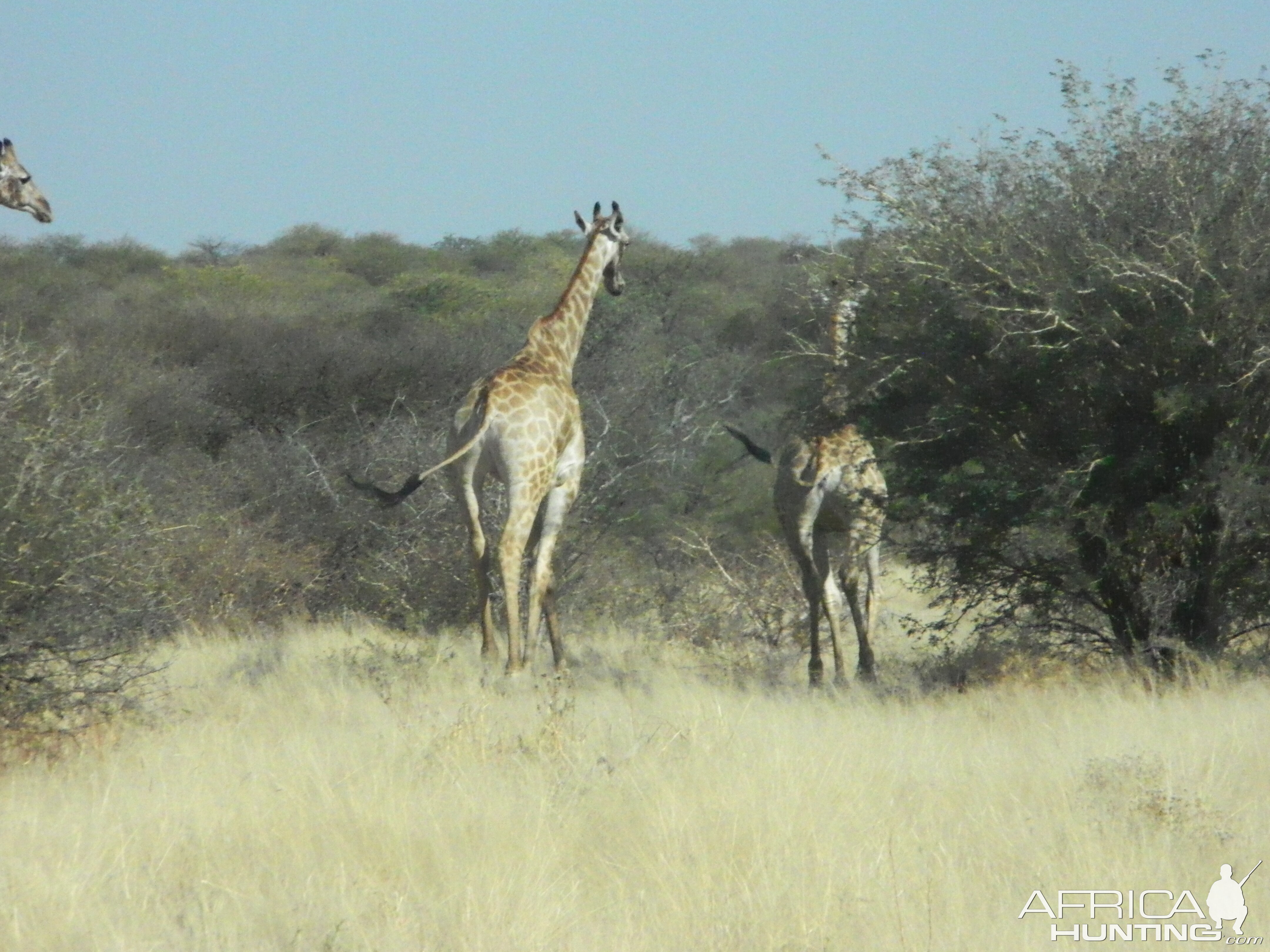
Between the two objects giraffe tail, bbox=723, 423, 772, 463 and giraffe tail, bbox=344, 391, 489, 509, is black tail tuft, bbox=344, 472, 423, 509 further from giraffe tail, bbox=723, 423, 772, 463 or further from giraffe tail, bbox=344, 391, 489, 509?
giraffe tail, bbox=723, 423, 772, 463

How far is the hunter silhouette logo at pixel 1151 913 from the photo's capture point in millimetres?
3775

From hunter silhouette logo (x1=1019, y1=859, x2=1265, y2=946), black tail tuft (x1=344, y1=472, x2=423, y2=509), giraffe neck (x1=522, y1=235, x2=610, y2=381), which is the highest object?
giraffe neck (x1=522, y1=235, x2=610, y2=381)

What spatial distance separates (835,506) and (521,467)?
212 cm

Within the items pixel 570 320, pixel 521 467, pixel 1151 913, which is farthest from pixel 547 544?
pixel 1151 913

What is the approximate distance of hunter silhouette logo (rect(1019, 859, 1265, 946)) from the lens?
3.78m

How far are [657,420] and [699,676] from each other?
21.0 feet

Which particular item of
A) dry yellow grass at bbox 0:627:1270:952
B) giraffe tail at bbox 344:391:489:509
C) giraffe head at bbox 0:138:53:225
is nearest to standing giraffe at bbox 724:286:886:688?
giraffe tail at bbox 344:391:489:509

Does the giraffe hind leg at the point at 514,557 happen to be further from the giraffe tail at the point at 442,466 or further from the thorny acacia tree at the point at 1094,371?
the thorny acacia tree at the point at 1094,371

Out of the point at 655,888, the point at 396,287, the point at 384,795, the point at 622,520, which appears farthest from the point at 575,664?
the point at 396,287

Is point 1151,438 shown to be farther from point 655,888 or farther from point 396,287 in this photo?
point 396,287

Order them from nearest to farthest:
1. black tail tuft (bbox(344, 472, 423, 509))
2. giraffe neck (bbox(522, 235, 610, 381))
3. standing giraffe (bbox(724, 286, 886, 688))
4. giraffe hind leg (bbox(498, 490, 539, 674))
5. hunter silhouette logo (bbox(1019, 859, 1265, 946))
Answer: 1. hunter silhouette logo (bbox(1019, 859, 1265, 946))
2. giraffe hind leg (bbox(498, 490, 539, 674))
3. black tail tuft (bbox(344, 472, 423, 509))
4. standing giraffe (bbox(724, 286, 886, 688))
5. giraffe neck (bbox(522, 235, 610, 381))

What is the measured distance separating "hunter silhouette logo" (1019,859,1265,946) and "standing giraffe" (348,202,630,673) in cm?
423

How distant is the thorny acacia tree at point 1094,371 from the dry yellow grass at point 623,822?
89 centimetres

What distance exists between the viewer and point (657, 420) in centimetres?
1453
